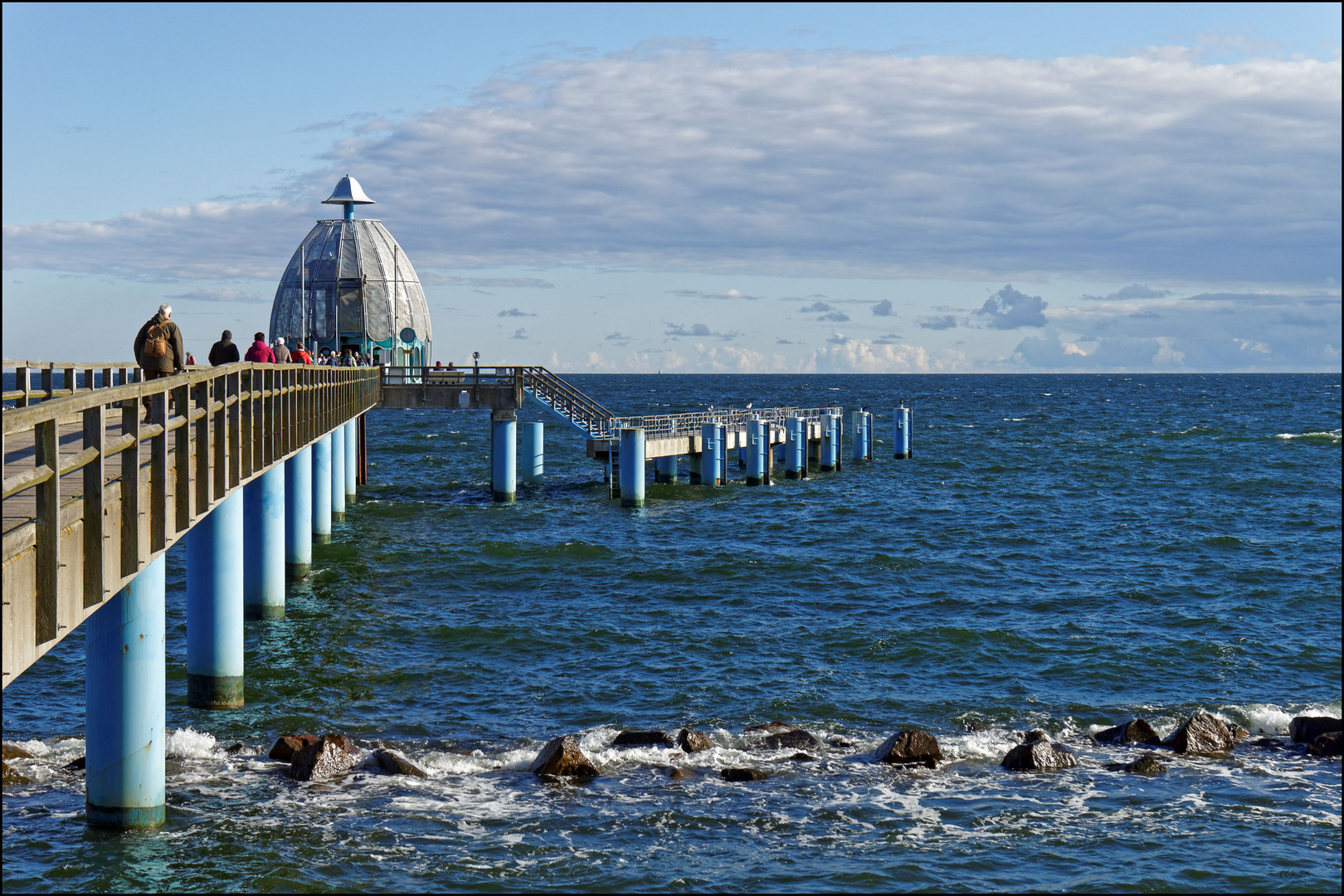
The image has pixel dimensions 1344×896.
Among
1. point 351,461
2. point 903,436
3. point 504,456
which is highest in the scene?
point 903,436

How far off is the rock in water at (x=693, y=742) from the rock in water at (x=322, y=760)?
4.06 meters

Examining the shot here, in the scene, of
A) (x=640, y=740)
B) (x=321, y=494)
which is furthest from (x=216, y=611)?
(x=321, y=494)

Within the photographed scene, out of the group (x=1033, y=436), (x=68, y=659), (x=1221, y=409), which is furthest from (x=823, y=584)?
(x=1221, y=409)

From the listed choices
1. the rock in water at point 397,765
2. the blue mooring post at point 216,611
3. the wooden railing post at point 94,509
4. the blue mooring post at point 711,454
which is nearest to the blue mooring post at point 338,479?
the blue mooring post at point 711,454

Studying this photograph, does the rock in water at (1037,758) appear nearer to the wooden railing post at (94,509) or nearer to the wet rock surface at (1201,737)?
the wet rock surface at (1201,737)

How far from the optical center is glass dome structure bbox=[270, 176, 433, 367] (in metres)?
47.9

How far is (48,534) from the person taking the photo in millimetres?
7117

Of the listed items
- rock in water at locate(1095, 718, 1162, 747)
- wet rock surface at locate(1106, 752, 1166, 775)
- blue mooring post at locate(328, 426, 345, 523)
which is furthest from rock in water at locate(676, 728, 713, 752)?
blue mooring post at locate(328, 426, 345, 523)

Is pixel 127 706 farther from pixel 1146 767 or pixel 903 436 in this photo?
pixel 903 436

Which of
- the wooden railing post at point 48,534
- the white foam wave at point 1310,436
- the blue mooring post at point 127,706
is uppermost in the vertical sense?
the wooden railing post at point 48,534

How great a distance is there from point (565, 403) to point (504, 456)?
2801mm

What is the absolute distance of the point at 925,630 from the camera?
74.1 feet

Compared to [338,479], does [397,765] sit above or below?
below

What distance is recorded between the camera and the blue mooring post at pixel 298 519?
26.7 m
